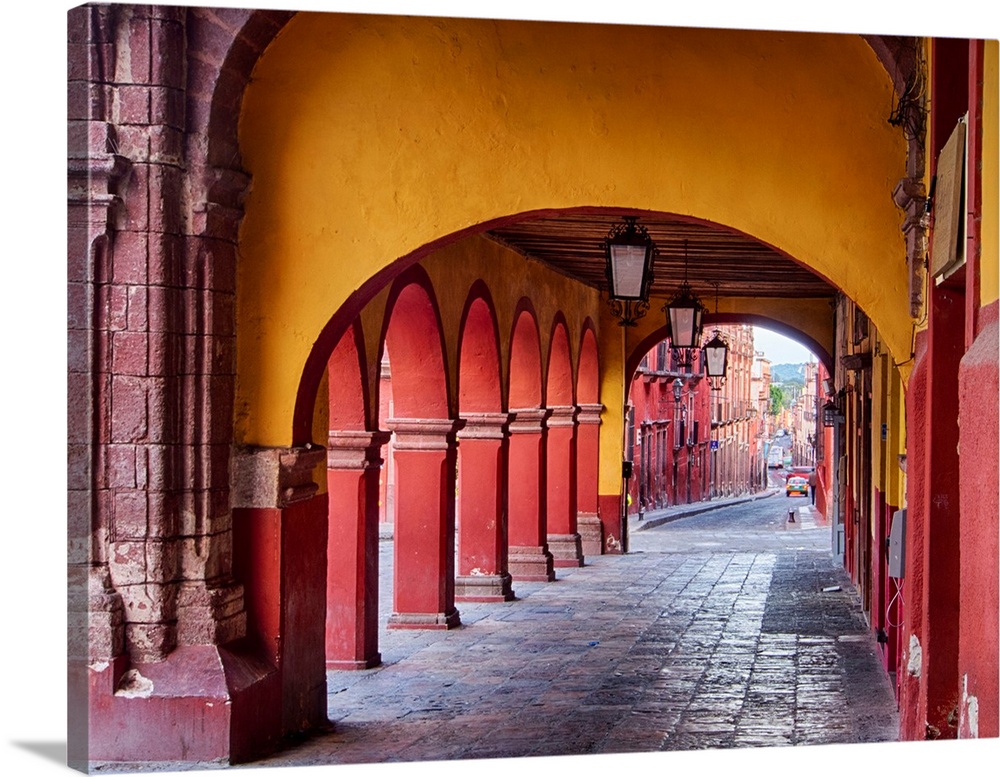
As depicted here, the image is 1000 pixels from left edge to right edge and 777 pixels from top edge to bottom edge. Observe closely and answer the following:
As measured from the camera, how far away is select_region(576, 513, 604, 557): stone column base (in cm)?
1905

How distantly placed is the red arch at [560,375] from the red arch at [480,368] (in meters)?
3.92

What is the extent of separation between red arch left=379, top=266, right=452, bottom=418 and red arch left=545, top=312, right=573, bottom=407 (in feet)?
19.3

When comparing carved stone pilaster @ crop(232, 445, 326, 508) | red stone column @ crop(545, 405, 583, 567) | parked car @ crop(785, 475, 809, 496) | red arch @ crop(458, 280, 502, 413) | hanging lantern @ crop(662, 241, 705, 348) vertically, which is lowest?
parked car @ crop(785, 475, 809, 496)

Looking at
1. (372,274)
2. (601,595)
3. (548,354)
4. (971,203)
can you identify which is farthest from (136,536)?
(548,354)

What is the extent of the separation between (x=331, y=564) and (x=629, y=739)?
290 cm

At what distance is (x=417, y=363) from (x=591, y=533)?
8.34 meters

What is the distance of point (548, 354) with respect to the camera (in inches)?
627

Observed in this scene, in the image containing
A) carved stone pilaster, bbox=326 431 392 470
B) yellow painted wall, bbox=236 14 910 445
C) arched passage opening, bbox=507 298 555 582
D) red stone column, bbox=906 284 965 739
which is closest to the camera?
red stone column, bbox=906 284 965 739

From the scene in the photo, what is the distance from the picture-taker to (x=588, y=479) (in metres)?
19.0

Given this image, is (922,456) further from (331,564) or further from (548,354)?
(548,354)

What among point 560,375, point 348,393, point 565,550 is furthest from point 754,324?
point 348,393

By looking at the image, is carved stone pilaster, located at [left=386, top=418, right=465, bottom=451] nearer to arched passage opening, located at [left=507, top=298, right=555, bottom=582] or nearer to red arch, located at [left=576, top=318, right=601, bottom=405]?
arched passage opening, located at [left=507, top=298, right=555, bottom=582]

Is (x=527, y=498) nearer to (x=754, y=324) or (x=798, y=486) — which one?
(x=754, y=324)

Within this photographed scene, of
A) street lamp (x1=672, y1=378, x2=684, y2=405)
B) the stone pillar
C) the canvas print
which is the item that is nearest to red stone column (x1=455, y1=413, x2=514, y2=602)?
the canvas print
